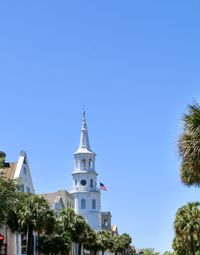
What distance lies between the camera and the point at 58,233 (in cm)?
6450

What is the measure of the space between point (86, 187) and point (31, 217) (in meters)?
80.8

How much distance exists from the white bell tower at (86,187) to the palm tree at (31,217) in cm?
7849

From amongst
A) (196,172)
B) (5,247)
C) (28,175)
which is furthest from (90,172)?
(196,172)

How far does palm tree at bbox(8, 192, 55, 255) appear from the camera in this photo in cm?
5175

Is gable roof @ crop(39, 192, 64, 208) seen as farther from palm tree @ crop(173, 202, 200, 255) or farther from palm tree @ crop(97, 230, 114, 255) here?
palm tree @ crop(173, 202, 200, 255)

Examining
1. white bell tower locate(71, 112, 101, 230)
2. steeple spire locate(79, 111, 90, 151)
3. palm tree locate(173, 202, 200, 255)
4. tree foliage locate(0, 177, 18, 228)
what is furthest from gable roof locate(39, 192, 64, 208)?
tree foliage locate(0, 177, 18, 228)

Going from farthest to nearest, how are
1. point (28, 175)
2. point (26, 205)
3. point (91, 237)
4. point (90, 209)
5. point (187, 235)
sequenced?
1. point (90, 209)
2. point (91, 237)
3. point (28, 175)
4. point (187, 235)
5. point (26, 205)

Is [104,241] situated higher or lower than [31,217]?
higher

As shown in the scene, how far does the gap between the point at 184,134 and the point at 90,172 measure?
110 meters

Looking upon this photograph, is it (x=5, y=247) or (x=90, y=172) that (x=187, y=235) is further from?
(x=90, y=172)

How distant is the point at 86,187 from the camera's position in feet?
434

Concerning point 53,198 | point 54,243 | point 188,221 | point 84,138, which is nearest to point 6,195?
point 54,243

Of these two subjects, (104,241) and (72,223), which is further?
(104,241)

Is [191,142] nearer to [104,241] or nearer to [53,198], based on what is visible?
[53,198]
